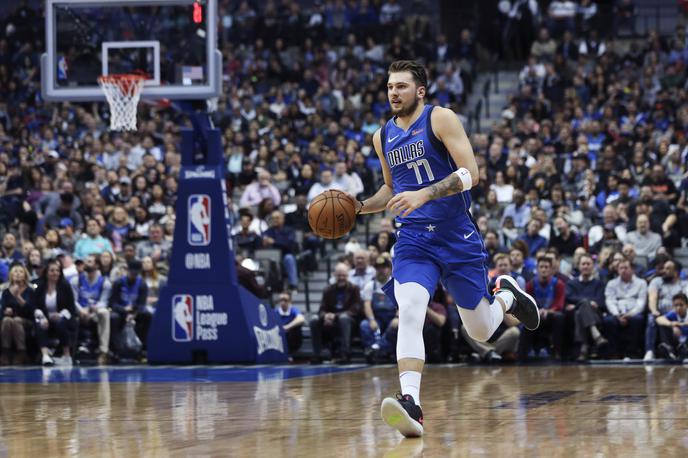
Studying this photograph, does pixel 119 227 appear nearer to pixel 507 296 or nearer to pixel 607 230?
pixel 607 230

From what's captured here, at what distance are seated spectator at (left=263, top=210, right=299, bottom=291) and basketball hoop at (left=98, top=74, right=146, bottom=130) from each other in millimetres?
3595

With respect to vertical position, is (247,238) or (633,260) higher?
(247,238)

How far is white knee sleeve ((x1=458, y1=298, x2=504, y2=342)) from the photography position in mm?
7377

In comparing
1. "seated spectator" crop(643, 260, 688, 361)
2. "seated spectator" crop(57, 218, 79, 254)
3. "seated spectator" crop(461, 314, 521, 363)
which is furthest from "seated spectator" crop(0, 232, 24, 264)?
"seated spectator" crop(643, 260, 688, 361)

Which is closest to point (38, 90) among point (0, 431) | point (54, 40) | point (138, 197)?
point (138, 197)

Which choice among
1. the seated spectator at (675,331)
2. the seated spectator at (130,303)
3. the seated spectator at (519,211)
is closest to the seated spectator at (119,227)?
the seated spectator at (130,303)

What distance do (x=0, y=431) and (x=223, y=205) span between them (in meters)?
7.67

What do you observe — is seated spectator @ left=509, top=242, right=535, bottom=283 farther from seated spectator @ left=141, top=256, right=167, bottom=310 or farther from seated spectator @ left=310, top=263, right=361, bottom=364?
seated spectator @ left=141, top=256, right=167, bottom=310

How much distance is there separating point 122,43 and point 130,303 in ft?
12.2

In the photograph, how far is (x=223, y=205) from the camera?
14.6 m

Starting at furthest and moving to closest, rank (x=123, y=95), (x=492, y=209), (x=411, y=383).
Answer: (x=492, y=209)
(x=123, y=95)
(x=411, y=383)

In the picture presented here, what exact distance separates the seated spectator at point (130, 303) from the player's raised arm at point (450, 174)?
973 cm

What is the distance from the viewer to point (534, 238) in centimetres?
1647

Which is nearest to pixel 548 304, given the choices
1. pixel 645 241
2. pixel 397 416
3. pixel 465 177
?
pixel 645 241
